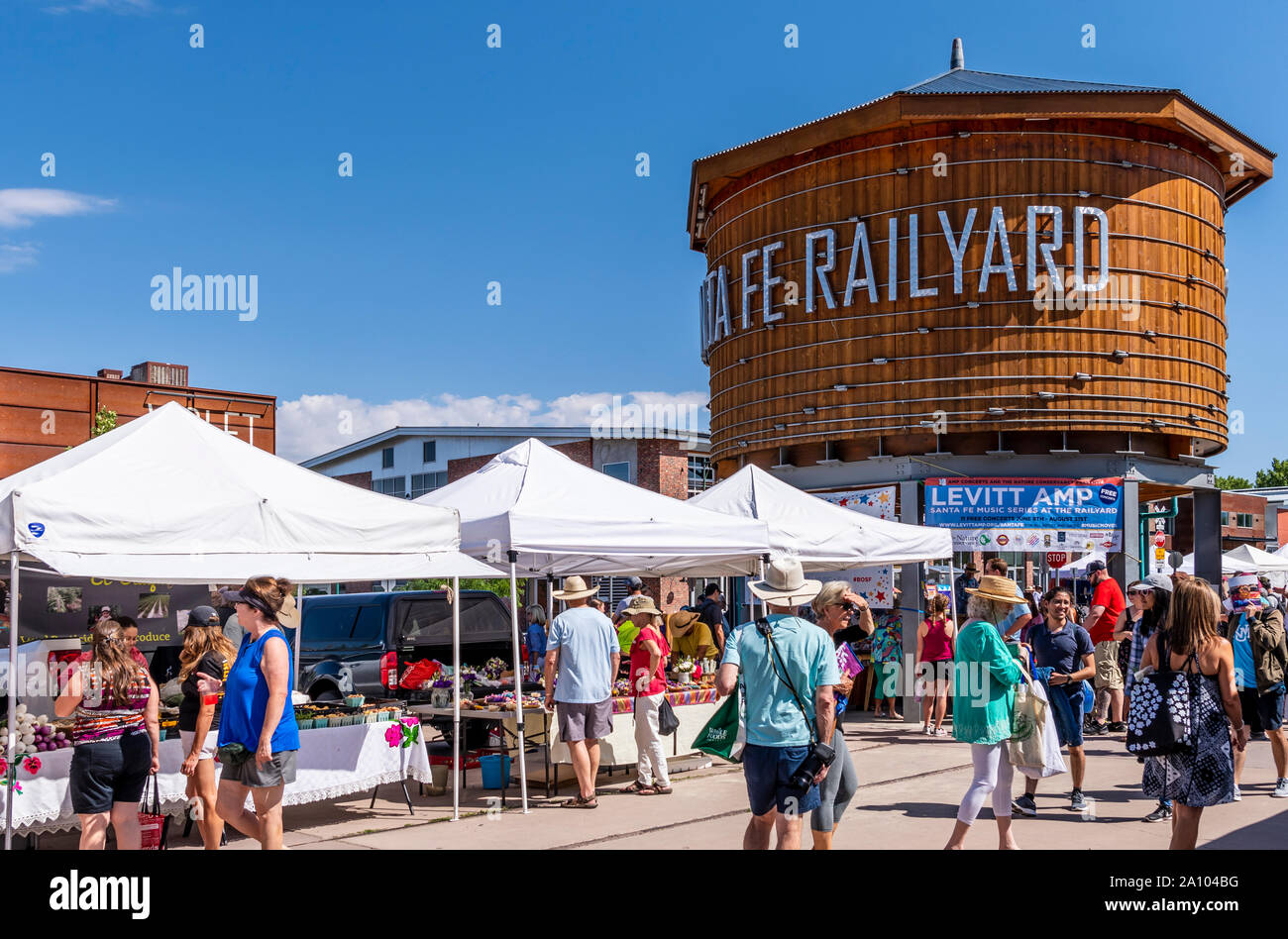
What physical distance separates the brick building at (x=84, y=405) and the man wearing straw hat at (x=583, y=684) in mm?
43807

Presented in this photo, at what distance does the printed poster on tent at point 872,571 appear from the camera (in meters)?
19.4

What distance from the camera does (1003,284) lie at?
2169 cm

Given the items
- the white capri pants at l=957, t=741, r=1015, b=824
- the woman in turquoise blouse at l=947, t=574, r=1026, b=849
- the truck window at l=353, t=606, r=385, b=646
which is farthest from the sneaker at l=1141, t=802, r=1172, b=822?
the truck window at l=353, t=606, r=385, b=646

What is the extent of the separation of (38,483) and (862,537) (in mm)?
9970

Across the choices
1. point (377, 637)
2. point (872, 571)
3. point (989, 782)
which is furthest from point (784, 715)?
point (872, 571)

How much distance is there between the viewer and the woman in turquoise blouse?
26.0 ft

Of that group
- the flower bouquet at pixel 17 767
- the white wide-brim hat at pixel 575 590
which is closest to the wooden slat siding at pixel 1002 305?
the white wide-brim hat at pixel 575 590

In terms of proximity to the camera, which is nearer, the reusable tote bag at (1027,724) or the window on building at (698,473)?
the reusable tote bag at (1027,724)

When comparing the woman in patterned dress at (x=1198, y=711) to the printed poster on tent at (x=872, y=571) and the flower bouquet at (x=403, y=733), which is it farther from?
the printed poster on tent at (x=872, y=571)

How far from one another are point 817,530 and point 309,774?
7391 millimetres

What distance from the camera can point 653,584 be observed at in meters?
39.0

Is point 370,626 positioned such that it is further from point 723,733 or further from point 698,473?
point 698,473
